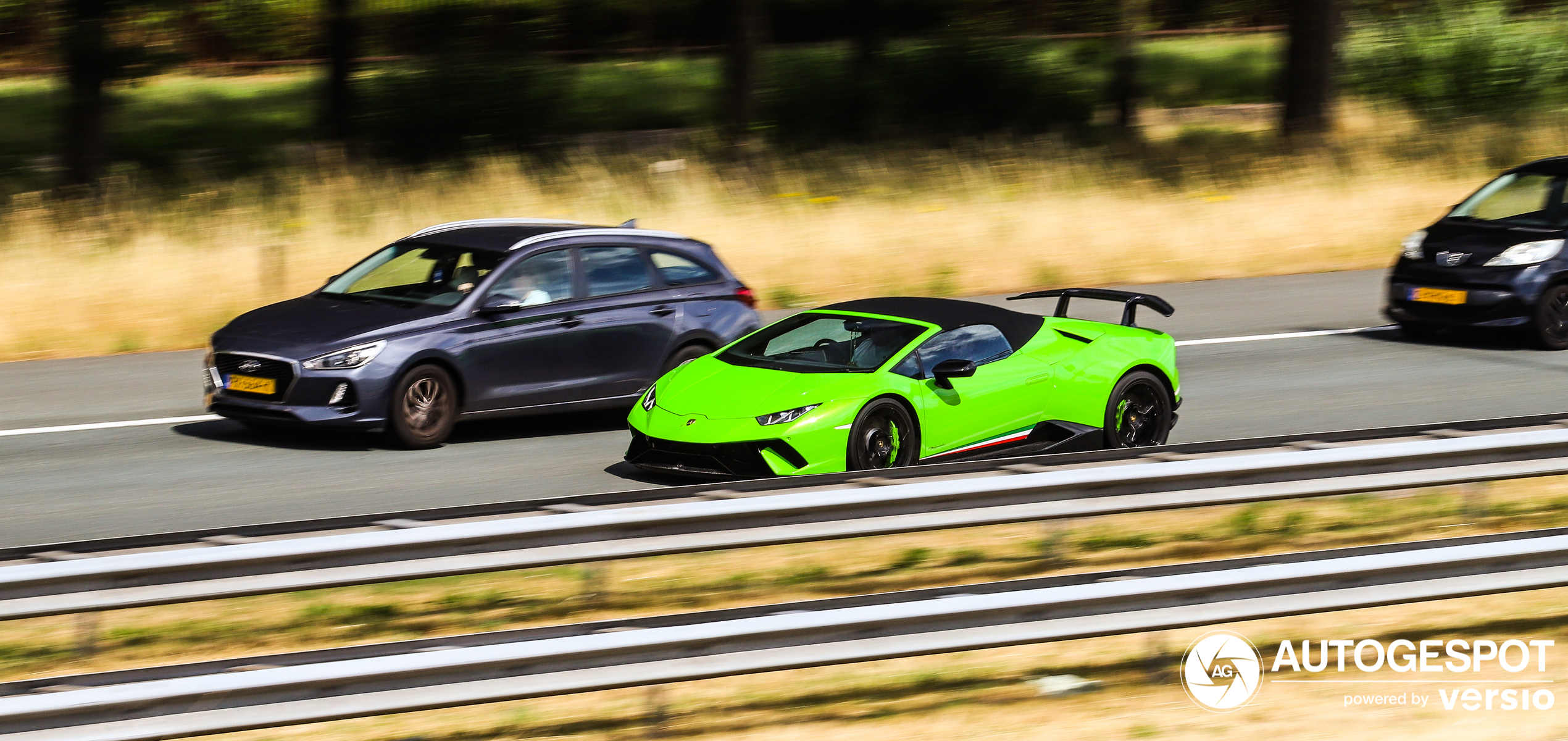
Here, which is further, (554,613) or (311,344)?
(311,344)

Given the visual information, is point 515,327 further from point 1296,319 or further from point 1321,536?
point 1296,319

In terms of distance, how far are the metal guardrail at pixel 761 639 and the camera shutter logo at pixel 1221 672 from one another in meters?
0.24

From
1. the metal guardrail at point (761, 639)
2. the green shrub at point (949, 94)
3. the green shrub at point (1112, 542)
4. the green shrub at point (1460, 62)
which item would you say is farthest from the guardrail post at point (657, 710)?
the green shrub at point (1460, 62)

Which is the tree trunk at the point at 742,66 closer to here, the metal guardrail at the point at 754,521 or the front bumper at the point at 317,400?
the front bumper at the point at 317,400

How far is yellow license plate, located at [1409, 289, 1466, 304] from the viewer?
14879 mm

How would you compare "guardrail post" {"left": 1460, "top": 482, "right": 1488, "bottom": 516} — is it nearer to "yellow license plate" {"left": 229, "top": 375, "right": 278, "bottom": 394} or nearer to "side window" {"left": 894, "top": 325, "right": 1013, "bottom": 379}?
"side window" {"left": 894, "top": 325, "right": 1013, "bottom": 379}

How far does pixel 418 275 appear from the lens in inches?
483

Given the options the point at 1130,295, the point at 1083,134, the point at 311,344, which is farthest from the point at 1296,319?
the point at 1083,134

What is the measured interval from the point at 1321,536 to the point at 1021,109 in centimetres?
2754

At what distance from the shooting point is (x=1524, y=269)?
1466 cm

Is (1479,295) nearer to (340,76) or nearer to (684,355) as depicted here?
(684,355)

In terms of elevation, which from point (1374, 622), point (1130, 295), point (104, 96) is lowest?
point (1374, 622)

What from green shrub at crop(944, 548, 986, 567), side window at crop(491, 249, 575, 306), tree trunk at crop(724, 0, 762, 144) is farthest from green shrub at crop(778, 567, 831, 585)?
tree trunk at crop(724, 0, 762, 144)

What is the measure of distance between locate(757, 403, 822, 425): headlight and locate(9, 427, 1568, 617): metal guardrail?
274cm
